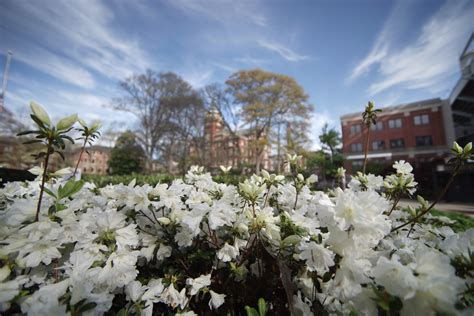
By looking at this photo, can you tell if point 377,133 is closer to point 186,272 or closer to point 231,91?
point 231,91

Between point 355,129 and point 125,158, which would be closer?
point 125,158

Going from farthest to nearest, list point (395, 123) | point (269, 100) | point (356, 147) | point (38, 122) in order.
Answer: point (356, 147), point (395, 123), point (269, 100), point (38, 122)

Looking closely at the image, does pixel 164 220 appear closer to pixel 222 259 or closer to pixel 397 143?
pixel 222 259

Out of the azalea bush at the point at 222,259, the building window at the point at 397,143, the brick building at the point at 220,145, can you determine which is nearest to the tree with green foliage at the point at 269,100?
the brick building at the point at 220,145

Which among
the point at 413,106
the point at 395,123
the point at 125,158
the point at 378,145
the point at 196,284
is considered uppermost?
the point at 413,106

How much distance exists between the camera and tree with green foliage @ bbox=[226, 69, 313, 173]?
2223cm

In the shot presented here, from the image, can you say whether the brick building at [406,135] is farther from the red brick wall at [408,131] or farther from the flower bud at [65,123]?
the flower bud at [65,123]

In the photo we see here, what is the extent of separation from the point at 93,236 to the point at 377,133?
35534mm

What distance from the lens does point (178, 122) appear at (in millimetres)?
24625

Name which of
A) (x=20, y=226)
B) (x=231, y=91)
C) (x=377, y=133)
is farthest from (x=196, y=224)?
(x=377, y=133)

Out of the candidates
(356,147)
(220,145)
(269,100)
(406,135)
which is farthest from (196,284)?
(406,135)

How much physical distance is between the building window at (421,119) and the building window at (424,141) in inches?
73.9

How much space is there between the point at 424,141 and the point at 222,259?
35097mm

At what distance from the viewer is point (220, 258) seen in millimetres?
944
